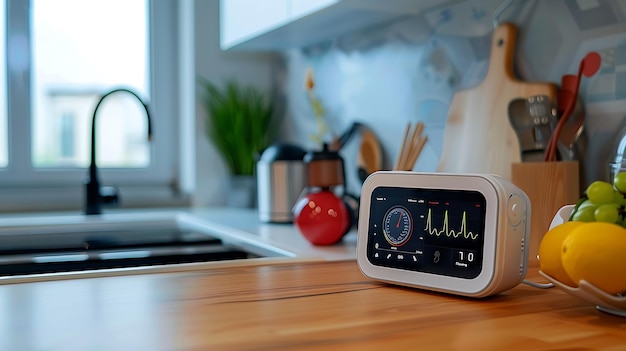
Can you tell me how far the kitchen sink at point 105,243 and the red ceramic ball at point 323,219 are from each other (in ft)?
0.41

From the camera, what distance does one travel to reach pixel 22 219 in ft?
6.53

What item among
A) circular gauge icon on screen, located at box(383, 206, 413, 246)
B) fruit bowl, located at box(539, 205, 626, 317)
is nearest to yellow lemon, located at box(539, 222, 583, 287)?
fruit bowl, located at box(539, 205, 626, 317)

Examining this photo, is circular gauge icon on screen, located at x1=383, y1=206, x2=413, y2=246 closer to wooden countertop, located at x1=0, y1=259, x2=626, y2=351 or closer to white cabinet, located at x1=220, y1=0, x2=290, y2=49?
wooden countertop, located at x1=0, y1=259, x2=626, y2=351

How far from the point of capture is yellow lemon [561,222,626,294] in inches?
30.7

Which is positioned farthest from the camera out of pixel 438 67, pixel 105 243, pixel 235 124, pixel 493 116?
pixel 235 124

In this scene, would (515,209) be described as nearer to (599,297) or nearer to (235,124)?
(599,297)

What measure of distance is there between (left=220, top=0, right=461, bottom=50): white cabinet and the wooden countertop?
0.78 meters

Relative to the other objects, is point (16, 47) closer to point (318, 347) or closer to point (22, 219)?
point (22, 219)

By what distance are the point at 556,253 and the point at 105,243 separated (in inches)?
49.4

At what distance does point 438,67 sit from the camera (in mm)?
1662

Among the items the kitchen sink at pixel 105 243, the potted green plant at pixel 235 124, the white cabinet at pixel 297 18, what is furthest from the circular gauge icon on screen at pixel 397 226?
the potted green plant at pixel 235 124

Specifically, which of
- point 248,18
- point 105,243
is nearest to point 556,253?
point 105,243

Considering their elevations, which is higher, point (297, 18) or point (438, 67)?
point (297, 18)

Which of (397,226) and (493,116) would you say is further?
(493,116)
